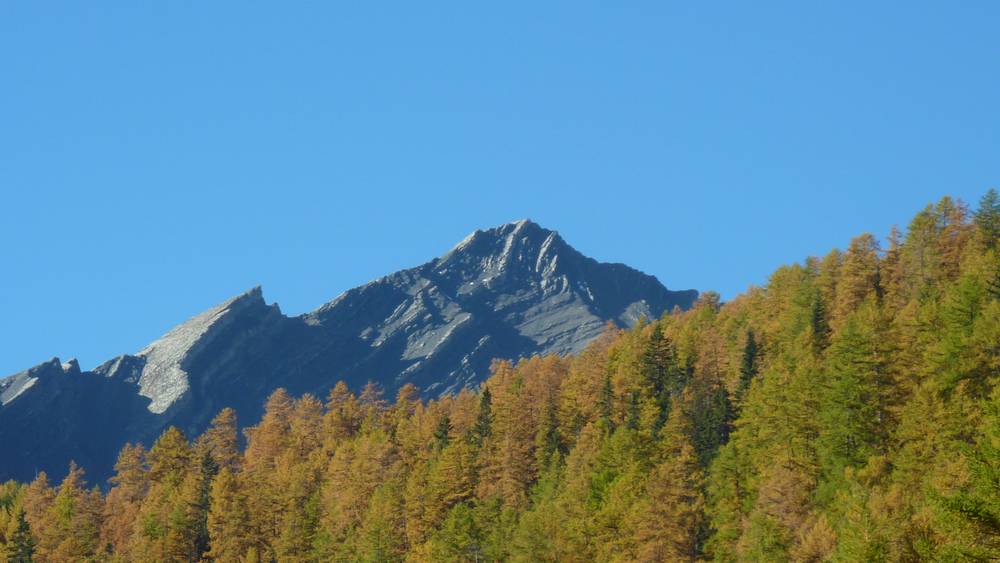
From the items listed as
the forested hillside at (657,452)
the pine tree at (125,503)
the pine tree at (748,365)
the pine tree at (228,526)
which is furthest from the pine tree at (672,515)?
the pine tree at (125,503)

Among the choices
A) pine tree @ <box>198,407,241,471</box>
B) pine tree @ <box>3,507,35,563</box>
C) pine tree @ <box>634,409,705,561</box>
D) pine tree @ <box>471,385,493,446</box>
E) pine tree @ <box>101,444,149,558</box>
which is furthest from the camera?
pine tree @ <box>198,407,241,471</box>

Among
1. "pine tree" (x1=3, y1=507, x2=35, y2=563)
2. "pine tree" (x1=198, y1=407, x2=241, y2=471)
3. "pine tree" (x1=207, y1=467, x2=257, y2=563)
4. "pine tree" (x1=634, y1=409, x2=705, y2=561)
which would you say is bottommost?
"pine tree" (x1=634, y1=409, x2=705, y2=561)

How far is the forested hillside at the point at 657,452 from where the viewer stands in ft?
289

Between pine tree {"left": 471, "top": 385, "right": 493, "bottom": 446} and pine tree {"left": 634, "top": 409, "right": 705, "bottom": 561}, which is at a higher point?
pine tree {"left": 471, "top": 385, "right": 493, "bottom": 446}

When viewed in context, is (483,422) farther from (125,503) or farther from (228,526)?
(125,503)

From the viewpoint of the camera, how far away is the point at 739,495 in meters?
97.5

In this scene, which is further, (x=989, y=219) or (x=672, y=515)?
(x=989, y=219)

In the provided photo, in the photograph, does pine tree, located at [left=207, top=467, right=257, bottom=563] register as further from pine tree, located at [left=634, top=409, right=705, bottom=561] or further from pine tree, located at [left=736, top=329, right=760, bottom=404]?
pine tree, located at [left=736, top=329, right=760, bottom=404]

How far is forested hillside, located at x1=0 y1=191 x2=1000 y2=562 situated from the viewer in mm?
88000

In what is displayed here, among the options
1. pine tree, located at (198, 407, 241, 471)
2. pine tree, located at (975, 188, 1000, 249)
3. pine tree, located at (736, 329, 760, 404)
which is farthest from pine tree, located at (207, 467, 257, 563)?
pine tree, located at (975, 188, 1000, 249)

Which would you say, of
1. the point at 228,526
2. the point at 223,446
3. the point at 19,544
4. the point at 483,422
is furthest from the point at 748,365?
the point at 19,544

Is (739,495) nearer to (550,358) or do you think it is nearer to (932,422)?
(932,422)

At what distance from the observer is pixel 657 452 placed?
111188 millimetres

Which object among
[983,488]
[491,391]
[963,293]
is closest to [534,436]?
[491,391]
